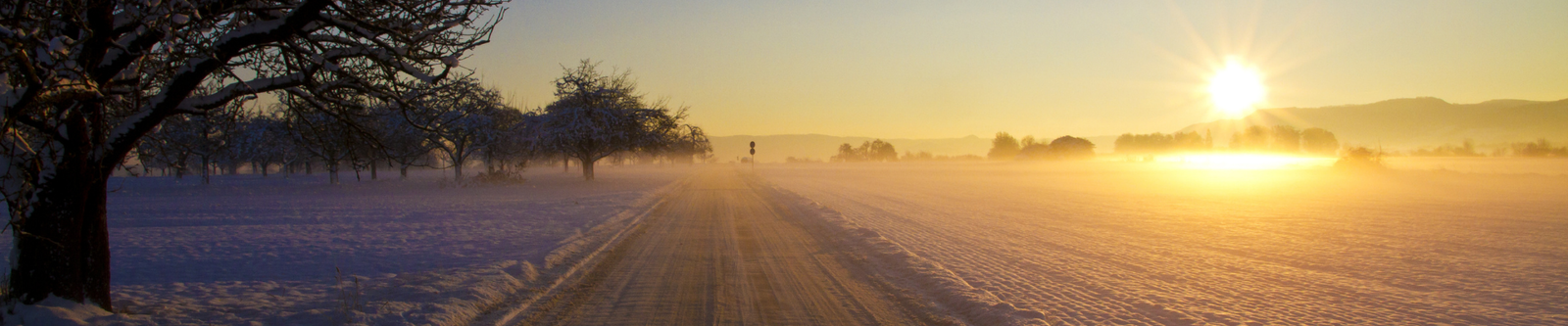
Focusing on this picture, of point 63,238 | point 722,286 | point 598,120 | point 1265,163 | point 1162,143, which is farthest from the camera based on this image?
point 1162,143

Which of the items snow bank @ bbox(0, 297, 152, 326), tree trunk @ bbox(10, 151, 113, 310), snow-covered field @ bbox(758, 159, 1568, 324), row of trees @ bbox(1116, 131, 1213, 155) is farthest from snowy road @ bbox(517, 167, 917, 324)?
row of trees @ bbox(1116, 131, 1213, 155)

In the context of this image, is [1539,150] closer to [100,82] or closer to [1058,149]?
[1058,149]

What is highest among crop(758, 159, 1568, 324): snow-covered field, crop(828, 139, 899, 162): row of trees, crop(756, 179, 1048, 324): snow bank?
crop(828, 139, 899, 162): row of trees

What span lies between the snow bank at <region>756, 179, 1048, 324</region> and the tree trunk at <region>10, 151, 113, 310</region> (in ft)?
22.9

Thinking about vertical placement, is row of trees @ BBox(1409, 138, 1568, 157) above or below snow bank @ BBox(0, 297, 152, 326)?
above

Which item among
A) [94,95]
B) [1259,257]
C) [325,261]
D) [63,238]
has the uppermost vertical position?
[94,95]

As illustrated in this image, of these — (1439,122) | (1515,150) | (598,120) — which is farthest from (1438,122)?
(598,120)

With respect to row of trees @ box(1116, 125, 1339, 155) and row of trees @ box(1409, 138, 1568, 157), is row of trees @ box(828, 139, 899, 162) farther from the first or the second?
row of trees @ box(1409, 138, 1568, 157)

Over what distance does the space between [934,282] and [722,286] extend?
2.27m

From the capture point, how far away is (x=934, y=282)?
6672mm

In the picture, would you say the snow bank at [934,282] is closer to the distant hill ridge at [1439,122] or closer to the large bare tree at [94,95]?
the large bare tree at [94,95]

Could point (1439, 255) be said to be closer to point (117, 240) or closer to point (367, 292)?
point (367, 292)

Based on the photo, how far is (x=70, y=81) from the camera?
12.7ft

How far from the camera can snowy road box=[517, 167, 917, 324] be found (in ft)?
17.5
